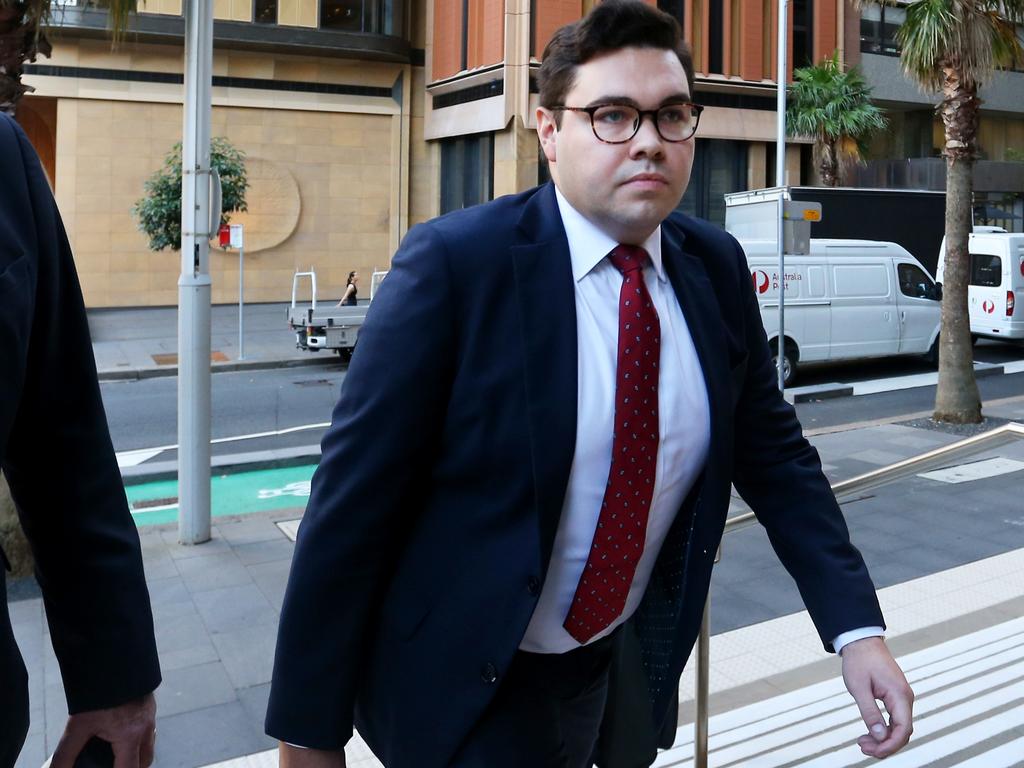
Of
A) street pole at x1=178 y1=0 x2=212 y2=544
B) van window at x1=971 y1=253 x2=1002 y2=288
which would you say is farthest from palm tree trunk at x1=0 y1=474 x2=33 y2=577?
van window at x1=971 y1=253 x2=1002 y2=288

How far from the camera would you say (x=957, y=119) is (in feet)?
44.8

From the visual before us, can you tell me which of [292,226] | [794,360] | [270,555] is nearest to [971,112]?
[794,360]

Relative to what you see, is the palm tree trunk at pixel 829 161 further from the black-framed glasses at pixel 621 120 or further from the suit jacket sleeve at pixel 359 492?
the suit jacket sleeve at pixel 359 492

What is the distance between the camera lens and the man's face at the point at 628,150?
2.03m

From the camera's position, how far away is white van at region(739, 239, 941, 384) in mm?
17312

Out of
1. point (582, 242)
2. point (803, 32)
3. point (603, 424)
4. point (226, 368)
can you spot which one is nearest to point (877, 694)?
point (603, 424)

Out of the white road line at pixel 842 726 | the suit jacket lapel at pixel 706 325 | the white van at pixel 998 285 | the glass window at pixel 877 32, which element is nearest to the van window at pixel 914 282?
the white van at pixel 998 285

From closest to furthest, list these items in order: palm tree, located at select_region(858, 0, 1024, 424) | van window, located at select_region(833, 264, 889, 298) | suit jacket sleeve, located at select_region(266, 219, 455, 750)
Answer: suit jacket sleeve, located at select_region(266, 219, 455, 750) → palm tree, located at select_region(858, 0, 1024, 424) → van window, located at select_region(833, 264, 889, 298)

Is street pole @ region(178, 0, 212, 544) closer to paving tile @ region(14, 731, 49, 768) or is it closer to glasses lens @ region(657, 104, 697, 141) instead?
paving tile @ region(14, 731, 49, 768)

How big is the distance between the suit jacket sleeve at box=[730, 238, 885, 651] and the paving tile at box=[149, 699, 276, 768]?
2813 mm

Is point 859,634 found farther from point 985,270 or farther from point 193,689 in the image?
point 985,270

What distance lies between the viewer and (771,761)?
3475 mm

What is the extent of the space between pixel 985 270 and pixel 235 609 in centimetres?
1813

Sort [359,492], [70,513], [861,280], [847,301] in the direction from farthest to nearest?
[861,280] → [847,301] → [359,492] → [70,513]
